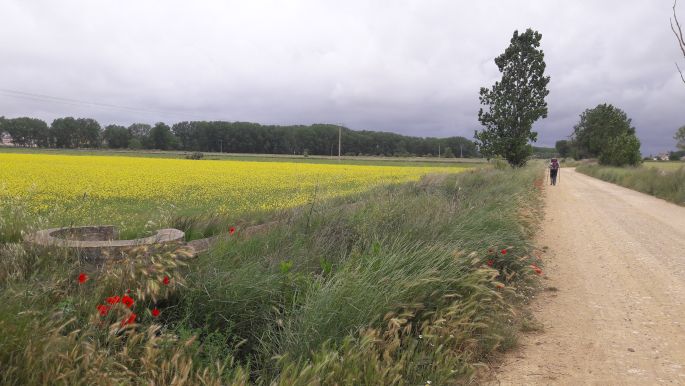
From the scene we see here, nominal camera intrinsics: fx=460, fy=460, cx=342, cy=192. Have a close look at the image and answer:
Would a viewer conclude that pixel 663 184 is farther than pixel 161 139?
No

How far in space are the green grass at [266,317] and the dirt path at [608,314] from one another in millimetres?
389

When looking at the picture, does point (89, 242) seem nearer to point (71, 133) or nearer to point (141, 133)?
point (71, 133)

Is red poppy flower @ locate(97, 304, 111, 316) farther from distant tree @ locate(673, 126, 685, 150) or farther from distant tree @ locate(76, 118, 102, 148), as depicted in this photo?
distant tree @ locate(76, 118, 102, 148)

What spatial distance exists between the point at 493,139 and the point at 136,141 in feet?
330

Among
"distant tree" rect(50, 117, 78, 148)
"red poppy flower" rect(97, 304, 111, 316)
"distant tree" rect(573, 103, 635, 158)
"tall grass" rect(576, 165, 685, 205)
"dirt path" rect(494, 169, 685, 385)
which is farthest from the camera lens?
"distant tree" rect(50, 117, 78, 148)

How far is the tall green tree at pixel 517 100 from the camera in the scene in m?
27.2

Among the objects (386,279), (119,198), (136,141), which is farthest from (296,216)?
(136,141)

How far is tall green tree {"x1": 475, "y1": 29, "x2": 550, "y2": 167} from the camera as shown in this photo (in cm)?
2717

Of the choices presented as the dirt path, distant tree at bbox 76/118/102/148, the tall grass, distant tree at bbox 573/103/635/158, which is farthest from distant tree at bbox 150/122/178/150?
the dirt path

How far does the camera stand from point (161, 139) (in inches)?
4441

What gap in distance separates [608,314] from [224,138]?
117 meters

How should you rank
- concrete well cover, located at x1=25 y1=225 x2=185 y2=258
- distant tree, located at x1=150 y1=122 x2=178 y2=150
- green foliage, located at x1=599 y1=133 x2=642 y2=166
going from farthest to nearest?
distant tree, located at x1=150 y1=122 x2=178 y2=150, green foliage, located at x1=599 y1=133 x2=642 y2=166, concrete well cover, located at x1=25 y1=225 x2=185 y2=258

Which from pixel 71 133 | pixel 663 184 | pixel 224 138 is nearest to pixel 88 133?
pixel 71 133

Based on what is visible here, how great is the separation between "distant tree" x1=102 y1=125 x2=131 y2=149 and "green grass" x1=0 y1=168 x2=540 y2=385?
120 m
